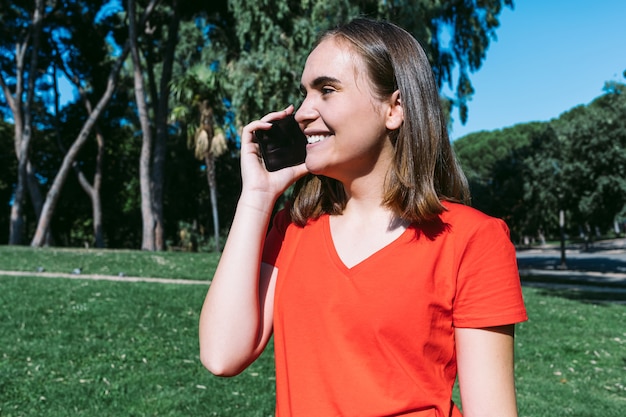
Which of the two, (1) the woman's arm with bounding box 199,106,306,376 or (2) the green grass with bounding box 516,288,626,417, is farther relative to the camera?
(2) the green grass with bounding box 516,288,626,417

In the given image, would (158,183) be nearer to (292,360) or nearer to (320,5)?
(320,5)

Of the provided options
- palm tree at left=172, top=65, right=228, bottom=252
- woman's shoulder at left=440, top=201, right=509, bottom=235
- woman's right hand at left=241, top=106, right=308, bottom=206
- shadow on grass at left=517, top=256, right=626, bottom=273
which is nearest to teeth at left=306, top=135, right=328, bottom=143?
woman's right hand at left=241, top=106, right=308, bottom=206

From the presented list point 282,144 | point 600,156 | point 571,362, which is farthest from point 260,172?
point 600,156

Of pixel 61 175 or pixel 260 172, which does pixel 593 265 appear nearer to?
pixel 61 175

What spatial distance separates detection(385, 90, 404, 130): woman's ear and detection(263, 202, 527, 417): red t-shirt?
0.26 m

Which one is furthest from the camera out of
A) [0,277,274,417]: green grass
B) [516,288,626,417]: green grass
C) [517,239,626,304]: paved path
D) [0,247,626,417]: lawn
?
[517,239,626,304]: paved path

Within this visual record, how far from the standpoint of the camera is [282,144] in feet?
5.25

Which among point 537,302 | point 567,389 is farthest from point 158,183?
point 567,389

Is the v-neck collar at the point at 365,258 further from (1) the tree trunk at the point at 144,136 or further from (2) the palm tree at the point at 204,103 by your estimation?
(1) the tree trunk at the point at 144,136

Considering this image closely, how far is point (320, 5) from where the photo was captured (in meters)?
16.2

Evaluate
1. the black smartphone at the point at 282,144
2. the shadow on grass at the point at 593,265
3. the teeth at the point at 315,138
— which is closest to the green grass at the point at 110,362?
the black smartphone at the point at 282,144

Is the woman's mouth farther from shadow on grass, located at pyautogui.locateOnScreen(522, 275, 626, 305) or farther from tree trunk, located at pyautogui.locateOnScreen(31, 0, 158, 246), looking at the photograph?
tree trunk, located at pyautogui.locateOnScreen(31, 0, 158, 246)

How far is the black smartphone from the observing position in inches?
62.5

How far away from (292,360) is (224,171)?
95.9 feet
